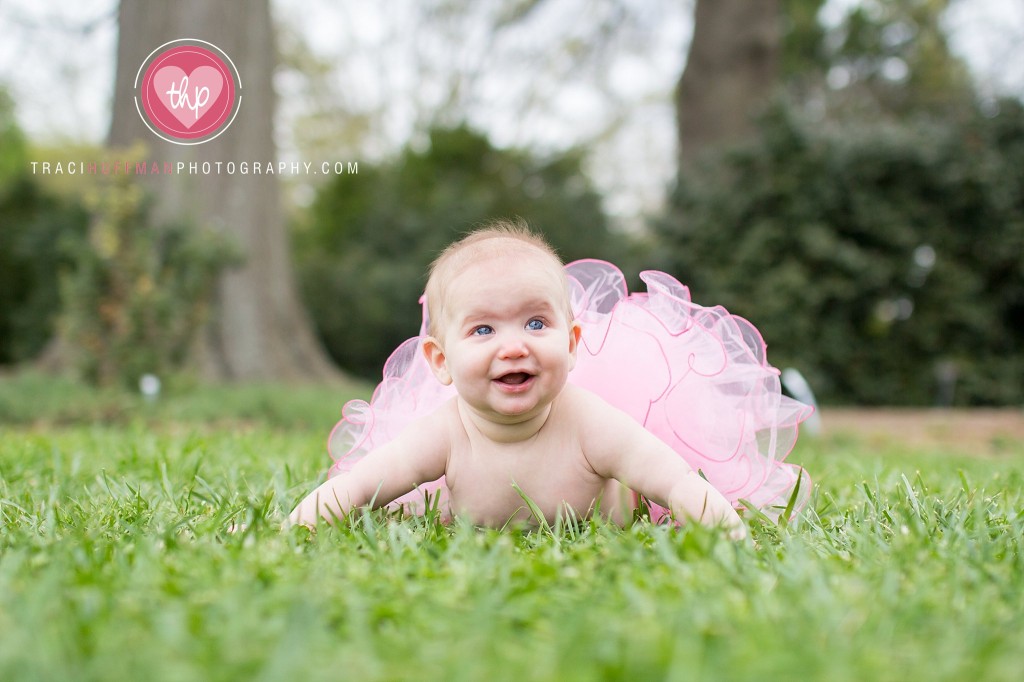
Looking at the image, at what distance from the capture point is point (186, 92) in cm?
654

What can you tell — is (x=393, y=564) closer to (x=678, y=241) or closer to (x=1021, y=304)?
(x=678, y=241)

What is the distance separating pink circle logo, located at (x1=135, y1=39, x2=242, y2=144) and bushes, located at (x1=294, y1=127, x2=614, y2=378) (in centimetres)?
547

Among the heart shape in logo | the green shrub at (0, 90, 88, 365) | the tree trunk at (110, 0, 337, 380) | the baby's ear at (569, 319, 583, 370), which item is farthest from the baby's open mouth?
the green shrub at (0, 90, 88, 365)

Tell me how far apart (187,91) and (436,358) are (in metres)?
5.53

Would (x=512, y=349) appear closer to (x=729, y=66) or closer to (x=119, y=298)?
(x=119, y=298)

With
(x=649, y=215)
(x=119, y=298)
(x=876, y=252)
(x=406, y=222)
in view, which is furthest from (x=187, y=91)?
(x=406, y=222)

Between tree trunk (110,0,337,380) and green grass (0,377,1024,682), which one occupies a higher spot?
tree trunk (110,0,337,380)

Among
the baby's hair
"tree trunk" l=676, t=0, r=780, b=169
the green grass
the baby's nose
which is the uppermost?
"tree trunk" l=676, t=0, r=780, b=169

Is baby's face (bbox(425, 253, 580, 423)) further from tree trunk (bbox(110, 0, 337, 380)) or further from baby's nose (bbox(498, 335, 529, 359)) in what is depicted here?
tree trunk (bbox(110, 0, 337, 380))

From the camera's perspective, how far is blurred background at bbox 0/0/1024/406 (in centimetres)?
691

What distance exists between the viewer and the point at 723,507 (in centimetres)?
178

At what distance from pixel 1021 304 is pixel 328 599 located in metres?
9.56

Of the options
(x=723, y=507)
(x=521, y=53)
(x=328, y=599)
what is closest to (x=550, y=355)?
(x=723, y=507)

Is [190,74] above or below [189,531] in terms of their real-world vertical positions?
above
